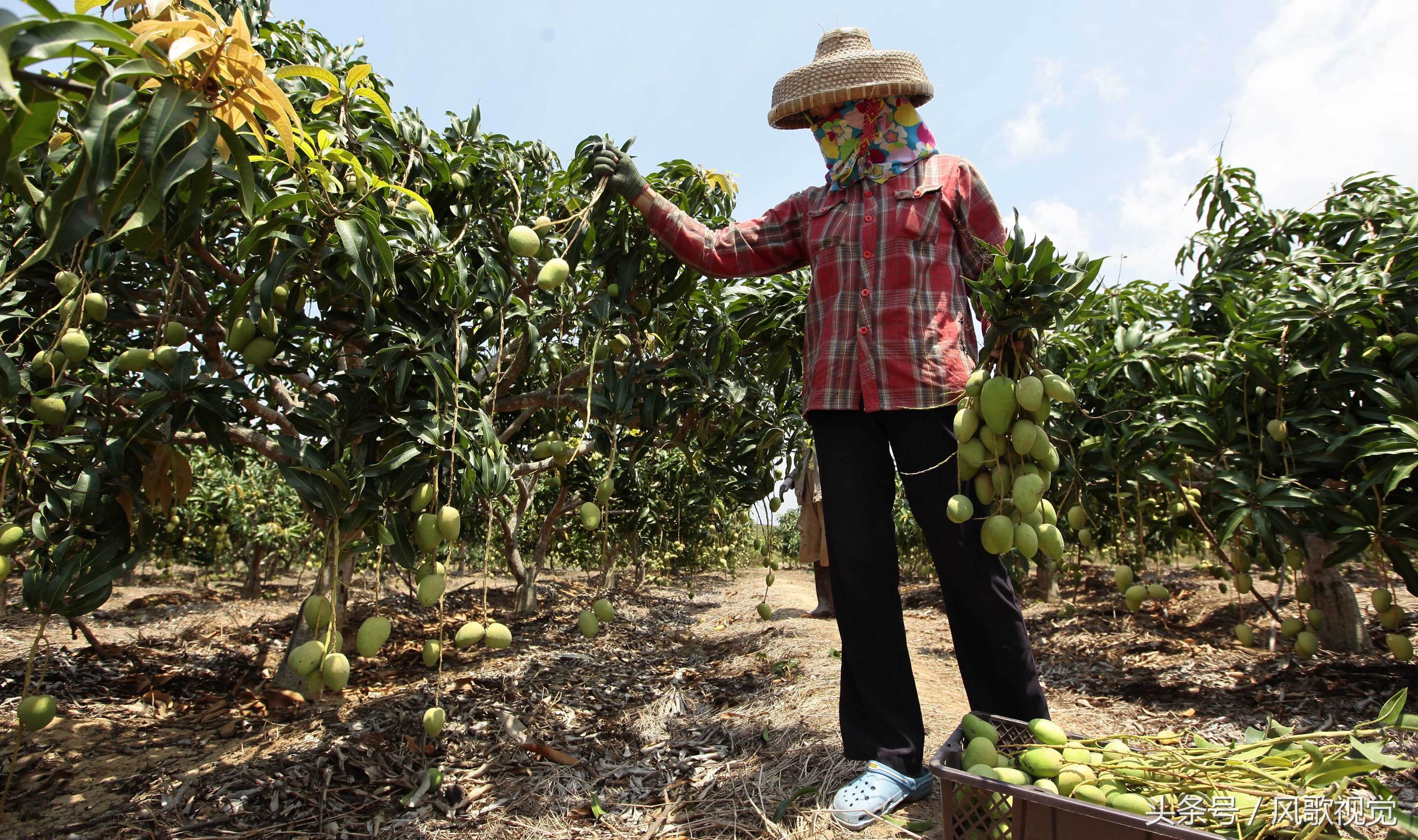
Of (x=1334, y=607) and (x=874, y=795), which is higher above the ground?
(x=1334, y=607)

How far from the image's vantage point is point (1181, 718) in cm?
292

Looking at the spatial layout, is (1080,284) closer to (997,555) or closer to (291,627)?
(997,555)

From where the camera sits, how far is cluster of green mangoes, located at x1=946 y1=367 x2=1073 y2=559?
1.27m

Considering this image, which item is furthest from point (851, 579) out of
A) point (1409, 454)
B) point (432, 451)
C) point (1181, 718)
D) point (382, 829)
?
point (1181, 718)

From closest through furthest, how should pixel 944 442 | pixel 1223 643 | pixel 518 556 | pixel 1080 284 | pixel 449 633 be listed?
pixel 1080 284 < pixel 944 442 < pixel 1223 643 < pixel 449 633 < pixel 518 556

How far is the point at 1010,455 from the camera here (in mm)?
1354

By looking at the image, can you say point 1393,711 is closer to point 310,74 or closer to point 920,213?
point 920,213

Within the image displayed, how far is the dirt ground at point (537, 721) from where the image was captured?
1.83m

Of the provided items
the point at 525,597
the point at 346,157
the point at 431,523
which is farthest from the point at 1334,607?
the point at 525,597

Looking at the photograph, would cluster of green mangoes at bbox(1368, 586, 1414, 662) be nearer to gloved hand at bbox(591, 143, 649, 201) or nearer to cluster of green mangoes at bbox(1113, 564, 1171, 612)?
cluster of green mangoes at bbox(1113, 564, 1171, 612)

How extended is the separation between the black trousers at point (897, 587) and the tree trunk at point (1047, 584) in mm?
4993

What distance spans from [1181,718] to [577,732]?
238 centimetres

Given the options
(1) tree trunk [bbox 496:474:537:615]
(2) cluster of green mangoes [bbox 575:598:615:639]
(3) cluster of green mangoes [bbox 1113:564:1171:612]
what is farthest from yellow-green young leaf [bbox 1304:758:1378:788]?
(1) tree trunk [bbox 496:474:537:615]

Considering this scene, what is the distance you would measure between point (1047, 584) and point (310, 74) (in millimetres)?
6791
